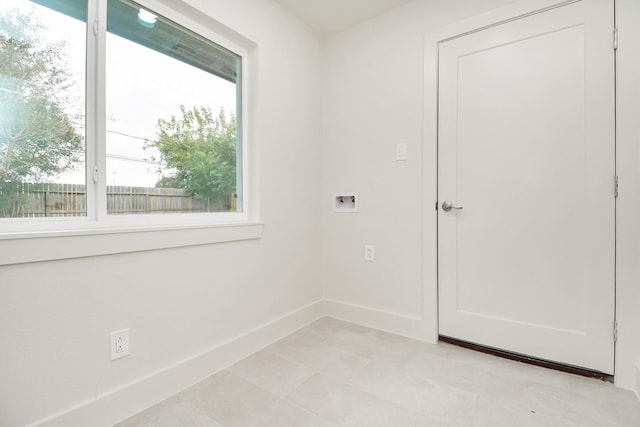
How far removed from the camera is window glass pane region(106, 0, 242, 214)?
1440 mm

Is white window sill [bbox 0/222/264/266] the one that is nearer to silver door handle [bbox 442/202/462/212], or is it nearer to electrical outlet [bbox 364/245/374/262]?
electrical outlet [bbox 364/245/374/262]

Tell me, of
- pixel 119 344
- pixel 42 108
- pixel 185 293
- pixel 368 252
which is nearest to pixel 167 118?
pixel 42 108

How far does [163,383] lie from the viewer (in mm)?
1476

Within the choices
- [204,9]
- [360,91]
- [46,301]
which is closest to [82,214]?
[46,301]

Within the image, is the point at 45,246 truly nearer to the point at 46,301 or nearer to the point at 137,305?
the point at 46,301

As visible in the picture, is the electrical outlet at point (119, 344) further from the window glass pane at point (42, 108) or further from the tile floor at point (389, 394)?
the window glass pane at point (42, 108)

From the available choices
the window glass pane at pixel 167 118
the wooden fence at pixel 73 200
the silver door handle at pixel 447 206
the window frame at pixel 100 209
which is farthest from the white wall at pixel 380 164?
the wooden fence at pixel 73 200

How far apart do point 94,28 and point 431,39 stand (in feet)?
6.23

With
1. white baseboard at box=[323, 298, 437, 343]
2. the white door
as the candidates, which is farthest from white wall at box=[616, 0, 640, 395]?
white baseboard at box=[323, 298, 437, 343]

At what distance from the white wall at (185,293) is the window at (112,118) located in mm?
196

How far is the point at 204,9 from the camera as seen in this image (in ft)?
5.47

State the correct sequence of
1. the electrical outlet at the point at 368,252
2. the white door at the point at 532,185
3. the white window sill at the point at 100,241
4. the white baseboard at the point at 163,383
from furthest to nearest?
the electrical outlet at the point at 368,252, the white door at the point at 532,185, the white baseboard at the point at 163,383, the white window sill at the point at 100,241

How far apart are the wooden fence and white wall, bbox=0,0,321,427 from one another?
0.21 m

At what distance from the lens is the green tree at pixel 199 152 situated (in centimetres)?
164
